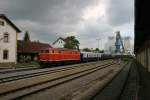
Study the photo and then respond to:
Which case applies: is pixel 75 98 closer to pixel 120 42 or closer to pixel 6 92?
pixel 6 92

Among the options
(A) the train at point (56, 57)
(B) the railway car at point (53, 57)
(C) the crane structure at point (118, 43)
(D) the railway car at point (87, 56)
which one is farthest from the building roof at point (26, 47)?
(C) the crane structure at point (118, 43)

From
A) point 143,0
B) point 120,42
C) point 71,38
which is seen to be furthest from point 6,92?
point 120,42

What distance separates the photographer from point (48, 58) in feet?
146

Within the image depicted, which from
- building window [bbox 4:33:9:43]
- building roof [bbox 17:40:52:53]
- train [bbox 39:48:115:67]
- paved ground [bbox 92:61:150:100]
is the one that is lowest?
paved ground [bbox 92:61:150:100]

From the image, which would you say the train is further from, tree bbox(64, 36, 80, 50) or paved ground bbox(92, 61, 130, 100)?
tree bbox(64, 36, 80, 50)

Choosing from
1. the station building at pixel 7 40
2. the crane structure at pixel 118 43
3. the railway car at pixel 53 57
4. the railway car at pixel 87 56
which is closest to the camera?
the railway car at pixel 53 57

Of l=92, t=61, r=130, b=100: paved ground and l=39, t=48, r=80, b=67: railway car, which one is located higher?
l=39, t=48, r=80, b=67: railway car

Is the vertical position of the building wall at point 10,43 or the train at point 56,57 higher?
the building wall at point 10,43

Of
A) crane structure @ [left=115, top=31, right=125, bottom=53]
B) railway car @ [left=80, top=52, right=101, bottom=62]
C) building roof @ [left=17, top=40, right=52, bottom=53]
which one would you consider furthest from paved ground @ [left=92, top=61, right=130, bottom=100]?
crane structure @ [left=115, top=31, right=125, bottom=53]

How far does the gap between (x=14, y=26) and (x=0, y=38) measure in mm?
4655

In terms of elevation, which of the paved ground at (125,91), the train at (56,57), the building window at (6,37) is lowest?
the paved ground at (125,91)

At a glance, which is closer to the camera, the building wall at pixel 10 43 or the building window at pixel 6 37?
the building wall at pixel 10 43

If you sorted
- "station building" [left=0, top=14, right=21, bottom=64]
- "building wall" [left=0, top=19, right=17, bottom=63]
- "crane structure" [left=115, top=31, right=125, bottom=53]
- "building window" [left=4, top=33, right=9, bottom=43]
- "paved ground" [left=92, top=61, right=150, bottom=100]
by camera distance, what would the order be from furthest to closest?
"crane structure" [left=115, top=31, right=125, bottom=53], "building window" [left=4, top=33, right=9, bottom=43], "building wall" [left=0, top=19, right=17, bottom=63], "station building" [left=0, top=14, right=21, bottom=64], "paved ground" [left=92, top=61, right=150, bottom=100]

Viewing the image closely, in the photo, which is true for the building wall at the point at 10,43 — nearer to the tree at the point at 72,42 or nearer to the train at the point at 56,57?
the train at the point at 56,57
